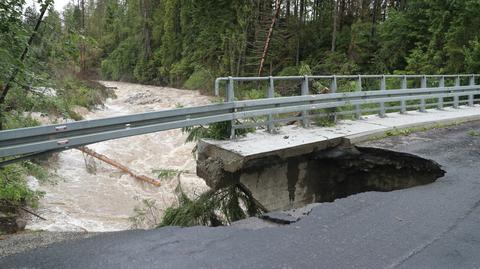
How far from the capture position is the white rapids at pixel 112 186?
10.7 m

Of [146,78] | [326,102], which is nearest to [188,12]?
[146,78]

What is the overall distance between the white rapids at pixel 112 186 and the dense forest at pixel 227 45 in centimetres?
147

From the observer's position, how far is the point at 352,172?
7227 millimetres

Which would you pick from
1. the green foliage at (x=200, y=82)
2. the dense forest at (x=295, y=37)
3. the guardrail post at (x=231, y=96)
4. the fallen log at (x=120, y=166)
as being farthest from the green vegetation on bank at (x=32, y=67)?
the green foliage at (x=200, y=82)

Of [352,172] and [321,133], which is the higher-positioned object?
[321,133]

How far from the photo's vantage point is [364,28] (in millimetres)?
28828

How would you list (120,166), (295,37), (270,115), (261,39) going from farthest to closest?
(295,37), (261,39), (120,166), (270,115)

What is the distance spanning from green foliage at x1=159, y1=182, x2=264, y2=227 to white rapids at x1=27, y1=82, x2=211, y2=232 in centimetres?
116

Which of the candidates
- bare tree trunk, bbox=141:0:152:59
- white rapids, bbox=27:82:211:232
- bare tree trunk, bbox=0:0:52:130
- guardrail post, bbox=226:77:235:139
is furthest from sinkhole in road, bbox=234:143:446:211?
bare tree trunk, bbox=141:0:152:59

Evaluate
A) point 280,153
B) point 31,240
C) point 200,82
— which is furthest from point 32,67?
point 200,82

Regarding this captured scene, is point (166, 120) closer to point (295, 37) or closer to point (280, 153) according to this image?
point (280, 153)

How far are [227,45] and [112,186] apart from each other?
21608 mm

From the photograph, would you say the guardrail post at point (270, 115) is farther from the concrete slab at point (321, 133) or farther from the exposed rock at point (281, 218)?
the exposed rock at point (281, 218)

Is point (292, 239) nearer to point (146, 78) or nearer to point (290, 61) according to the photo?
point (290, 61)
